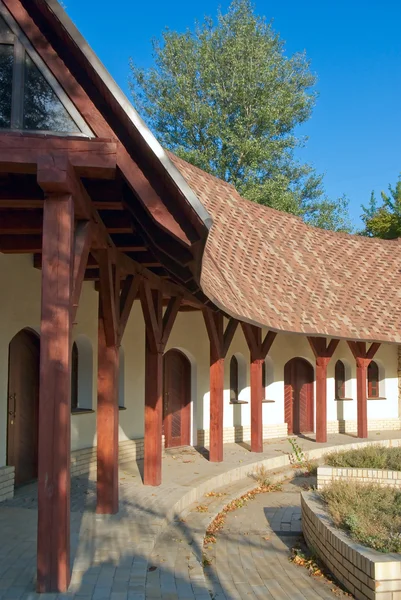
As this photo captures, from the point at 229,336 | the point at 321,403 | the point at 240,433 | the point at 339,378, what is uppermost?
the point at 229,336

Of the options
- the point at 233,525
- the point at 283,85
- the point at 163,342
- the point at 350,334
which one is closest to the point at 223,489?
the point at 233,525

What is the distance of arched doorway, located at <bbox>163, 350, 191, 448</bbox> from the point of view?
14332 mm

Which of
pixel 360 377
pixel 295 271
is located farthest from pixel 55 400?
pixel 295 271

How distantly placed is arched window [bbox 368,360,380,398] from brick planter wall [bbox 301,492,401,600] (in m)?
13.2

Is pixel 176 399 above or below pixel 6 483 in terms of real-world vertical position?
above

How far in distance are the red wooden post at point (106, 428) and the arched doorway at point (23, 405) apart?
7.24ft

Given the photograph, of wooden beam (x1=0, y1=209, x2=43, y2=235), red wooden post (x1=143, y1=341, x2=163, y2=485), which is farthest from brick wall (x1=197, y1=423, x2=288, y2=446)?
wooden beam (x1=0, y1=209, x2=43, y2=235)

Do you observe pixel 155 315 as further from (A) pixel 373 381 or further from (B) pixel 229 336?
(A) pixel 373 381

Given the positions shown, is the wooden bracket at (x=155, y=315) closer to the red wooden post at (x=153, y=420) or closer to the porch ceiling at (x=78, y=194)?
the red wooden post at (x=153, y=420)

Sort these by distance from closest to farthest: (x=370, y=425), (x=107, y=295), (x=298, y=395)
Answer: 1. (x=107, y=295)
2. (x=298, y=395)
3. (x=370, y=425)

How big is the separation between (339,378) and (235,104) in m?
16.2

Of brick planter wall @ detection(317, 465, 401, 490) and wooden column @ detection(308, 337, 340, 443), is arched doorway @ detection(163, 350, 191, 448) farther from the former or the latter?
brick planter wall @ detection(317, 465, 401, 490)

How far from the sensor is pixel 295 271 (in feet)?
58.2

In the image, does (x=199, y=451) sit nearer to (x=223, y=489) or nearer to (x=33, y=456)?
(x=223, y=489)
